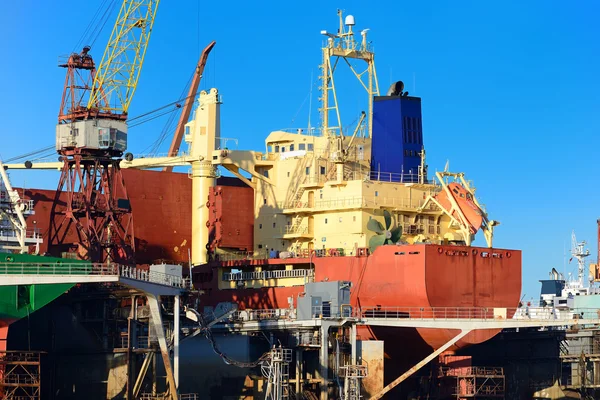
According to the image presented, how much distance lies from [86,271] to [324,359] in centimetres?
1115

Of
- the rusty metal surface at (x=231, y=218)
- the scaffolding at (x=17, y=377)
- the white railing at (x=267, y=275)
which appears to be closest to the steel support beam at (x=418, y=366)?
the white railing at (x=267, y=275)

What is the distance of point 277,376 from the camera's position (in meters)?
54.8

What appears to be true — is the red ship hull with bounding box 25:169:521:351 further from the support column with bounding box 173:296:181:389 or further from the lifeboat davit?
the support column with bounding box 173:296:181:389

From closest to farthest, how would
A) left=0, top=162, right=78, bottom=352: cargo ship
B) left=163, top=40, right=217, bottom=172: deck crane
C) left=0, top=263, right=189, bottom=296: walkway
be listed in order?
left=0, top=263, right=189, bottom=296: walkway < left=0, top=162, right=78, bottom=352: cargo ship < left=163, top=40, right=217, bottom=172: deck crane

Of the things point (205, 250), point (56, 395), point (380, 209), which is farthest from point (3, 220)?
point (380, 209)

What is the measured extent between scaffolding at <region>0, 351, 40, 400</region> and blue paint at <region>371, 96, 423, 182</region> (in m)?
24.4

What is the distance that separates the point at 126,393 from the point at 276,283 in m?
15.4

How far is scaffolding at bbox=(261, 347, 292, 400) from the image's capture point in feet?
180

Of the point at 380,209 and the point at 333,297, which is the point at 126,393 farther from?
the point at 380,209

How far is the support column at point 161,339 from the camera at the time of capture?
53.7 metres

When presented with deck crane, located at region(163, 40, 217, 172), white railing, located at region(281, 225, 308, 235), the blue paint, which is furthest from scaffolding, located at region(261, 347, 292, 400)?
deck crane, located at region(163, 40, 217, 172)

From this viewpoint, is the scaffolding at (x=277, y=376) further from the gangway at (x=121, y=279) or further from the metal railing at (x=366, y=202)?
the metal railing at (x=366, y=202)

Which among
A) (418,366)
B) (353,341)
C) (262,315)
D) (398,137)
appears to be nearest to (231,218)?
(398,137)

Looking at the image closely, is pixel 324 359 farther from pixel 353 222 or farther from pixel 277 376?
pixel 353 222
